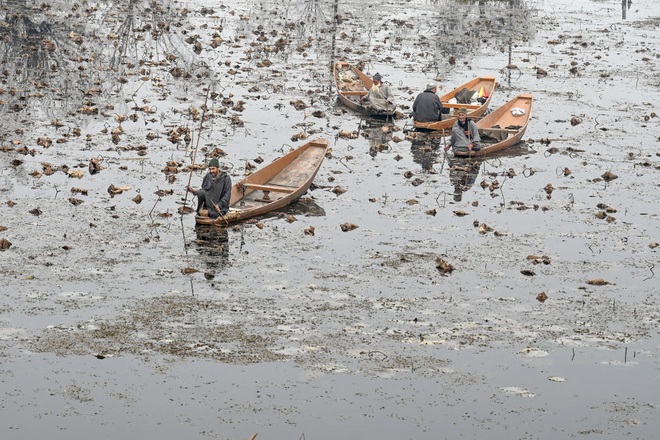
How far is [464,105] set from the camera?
3042cm

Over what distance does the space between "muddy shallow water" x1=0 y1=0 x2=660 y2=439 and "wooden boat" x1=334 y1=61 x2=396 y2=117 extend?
55 centimetres

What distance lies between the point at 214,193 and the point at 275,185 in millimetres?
3294

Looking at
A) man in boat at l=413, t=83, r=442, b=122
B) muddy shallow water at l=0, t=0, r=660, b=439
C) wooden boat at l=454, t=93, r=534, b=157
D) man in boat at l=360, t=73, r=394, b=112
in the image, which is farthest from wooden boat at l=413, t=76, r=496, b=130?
man in boat at l=360, t=73, r=394, b=112

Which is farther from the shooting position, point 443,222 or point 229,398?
point 443,222

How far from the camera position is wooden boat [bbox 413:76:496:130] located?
28375 mm

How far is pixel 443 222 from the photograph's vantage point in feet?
69.4

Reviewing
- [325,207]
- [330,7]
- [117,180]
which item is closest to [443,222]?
[325,207]

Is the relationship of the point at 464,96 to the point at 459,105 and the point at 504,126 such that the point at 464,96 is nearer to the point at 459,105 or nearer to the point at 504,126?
the point at 459,105

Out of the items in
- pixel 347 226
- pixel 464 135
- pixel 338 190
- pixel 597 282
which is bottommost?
pixel 597 282

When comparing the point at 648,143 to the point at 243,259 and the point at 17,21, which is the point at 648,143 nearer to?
the point at 243,259

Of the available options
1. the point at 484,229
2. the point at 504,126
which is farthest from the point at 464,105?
the point at 484,229

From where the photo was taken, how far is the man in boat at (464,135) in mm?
26219

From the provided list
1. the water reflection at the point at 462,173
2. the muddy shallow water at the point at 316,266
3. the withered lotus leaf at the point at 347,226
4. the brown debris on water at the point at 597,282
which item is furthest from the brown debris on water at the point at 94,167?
the brown debris on water at the point at 597,282

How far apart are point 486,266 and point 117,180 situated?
8543 millimetres
